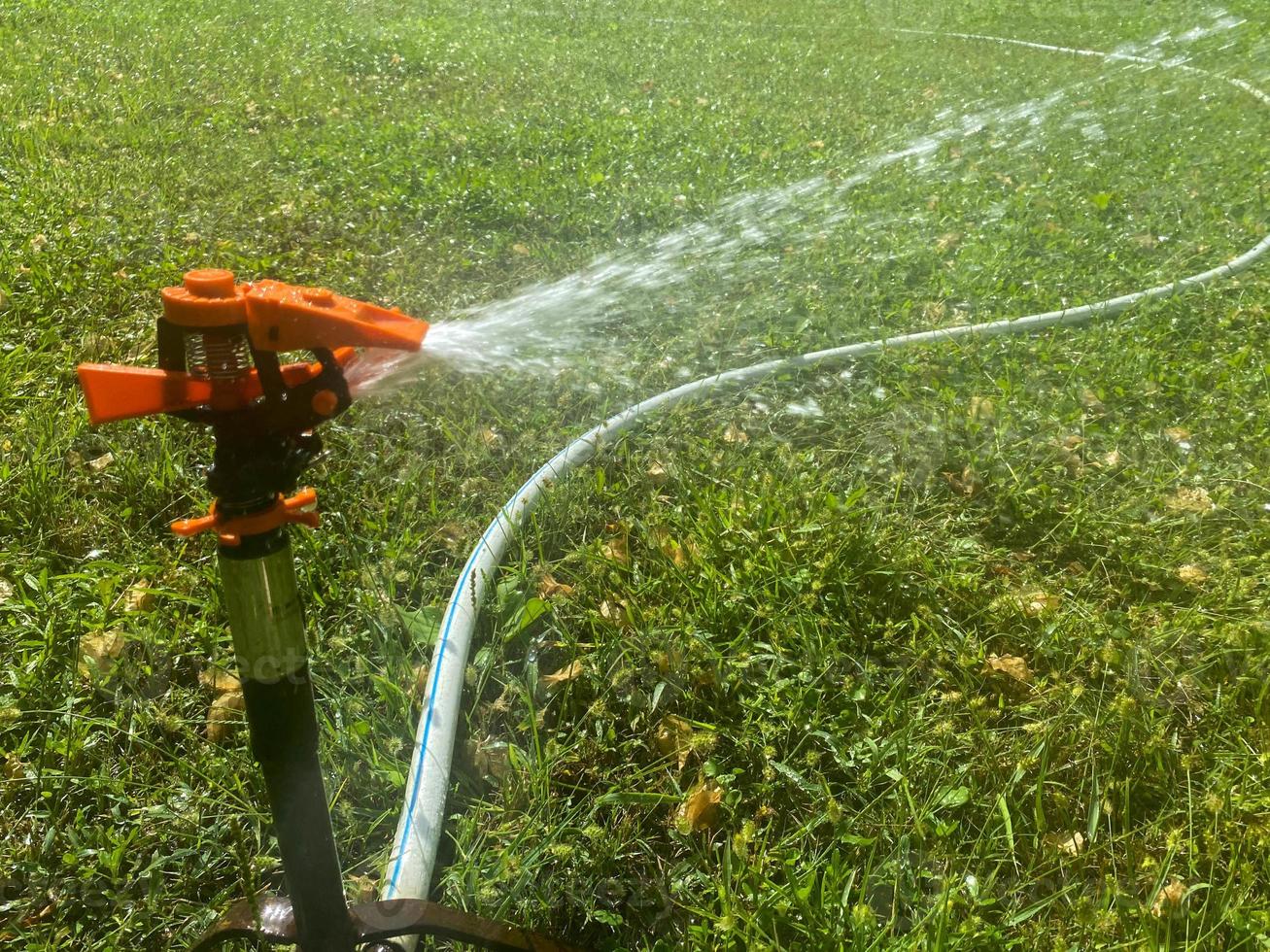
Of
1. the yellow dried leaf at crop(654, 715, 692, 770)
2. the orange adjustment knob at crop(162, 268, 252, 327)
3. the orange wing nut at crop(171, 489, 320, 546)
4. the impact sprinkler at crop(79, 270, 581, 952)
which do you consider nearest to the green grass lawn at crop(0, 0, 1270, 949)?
the yellow dried leaf at crop(654, 715, 692, 770)

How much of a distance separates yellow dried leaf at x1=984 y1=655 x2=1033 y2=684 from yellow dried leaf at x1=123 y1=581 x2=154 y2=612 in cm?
188

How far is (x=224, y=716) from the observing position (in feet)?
6.06

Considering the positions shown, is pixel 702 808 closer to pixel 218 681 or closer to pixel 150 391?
pixel 218 681

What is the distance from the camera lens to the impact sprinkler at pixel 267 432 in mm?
994

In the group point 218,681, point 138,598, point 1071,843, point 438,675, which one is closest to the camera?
point 1071,843

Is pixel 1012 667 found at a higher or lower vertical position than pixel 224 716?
lower

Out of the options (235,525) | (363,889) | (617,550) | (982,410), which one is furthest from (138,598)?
(982,410)

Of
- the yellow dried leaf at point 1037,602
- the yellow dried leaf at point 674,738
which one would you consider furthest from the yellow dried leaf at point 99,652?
the yellow dried leaf at point 1037,602

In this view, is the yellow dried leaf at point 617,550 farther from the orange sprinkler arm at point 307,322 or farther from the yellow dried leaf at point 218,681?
the orange sprinkler arm at point 307,322

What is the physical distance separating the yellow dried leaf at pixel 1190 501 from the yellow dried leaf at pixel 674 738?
5.09 ft

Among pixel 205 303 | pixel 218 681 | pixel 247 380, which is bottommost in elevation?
pixel 218 681

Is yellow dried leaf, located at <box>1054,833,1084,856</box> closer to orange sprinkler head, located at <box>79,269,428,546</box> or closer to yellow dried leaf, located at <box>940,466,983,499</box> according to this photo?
yellow dried leaf, located at <box>940,466,983,499</box>

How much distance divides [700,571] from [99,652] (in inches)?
51.9

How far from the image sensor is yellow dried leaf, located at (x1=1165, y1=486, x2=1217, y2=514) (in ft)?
8.11
